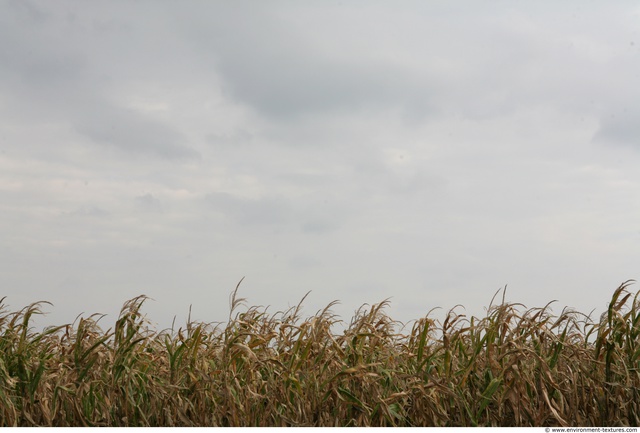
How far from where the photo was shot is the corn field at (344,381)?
3918mm

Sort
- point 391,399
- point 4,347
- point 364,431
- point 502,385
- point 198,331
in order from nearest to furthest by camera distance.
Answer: point 364,431 < point 391,399 < point 502,385 < point 198,331 < point 4,347

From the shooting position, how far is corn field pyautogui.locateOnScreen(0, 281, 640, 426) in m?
3.92

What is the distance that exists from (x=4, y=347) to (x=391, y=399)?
2990 millimetres

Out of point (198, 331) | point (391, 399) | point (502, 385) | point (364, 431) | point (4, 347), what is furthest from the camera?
point (4, 347)

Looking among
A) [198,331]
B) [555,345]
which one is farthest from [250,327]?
[555,345]

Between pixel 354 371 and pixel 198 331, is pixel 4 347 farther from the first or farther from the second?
pixel 354 371

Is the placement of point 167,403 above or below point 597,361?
below

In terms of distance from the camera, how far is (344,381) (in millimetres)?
4000

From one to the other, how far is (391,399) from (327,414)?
1.50 ft

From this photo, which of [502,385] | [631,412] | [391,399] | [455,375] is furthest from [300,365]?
[631,412]

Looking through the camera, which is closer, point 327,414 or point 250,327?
point 327,414

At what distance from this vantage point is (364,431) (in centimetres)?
338

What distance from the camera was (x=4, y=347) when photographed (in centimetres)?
474

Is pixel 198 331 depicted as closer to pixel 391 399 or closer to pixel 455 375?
pixel 391 399
